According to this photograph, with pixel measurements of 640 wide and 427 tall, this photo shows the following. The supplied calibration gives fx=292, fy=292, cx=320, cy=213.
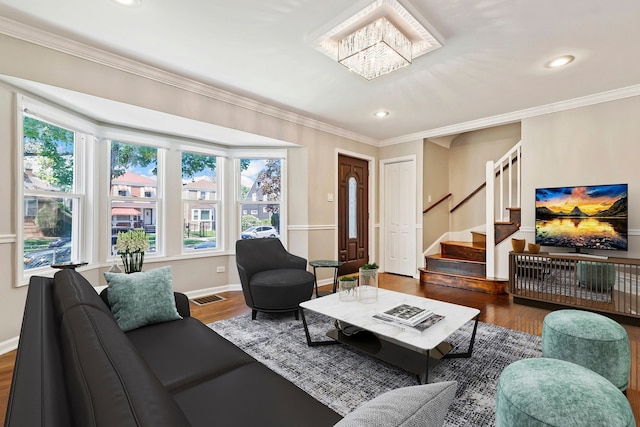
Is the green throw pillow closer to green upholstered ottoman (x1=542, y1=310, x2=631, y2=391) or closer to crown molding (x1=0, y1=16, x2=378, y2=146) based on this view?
crown molding (x1=0, y1=16, x2=378, y2=146)

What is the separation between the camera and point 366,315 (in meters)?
2.15

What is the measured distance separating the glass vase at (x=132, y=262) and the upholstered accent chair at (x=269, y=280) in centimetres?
103

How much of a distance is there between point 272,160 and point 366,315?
122 inches

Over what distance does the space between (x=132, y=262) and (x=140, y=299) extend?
149 cm

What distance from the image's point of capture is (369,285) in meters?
2.46

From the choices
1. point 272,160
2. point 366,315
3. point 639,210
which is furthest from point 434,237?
point 366,315

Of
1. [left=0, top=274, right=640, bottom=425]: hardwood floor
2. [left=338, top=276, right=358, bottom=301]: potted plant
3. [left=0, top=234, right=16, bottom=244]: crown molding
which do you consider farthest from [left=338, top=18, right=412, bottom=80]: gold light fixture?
[left=0, top=234, right=16, bottom=244]: crown molding

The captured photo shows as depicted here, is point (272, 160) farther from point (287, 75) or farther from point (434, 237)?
point (434, 237)

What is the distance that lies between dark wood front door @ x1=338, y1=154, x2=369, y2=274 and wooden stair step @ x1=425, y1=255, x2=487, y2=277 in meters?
1.19

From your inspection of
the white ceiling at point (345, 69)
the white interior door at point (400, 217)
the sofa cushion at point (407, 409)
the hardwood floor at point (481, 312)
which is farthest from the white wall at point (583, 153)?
the sofa cushion at point (407, 409)

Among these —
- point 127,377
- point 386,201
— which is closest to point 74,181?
point 127,377

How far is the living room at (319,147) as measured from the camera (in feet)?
7.90

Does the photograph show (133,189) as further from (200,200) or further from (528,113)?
(528,113)

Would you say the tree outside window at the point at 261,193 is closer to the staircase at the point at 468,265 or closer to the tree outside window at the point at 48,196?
the tree outside window at the point at 48,196
